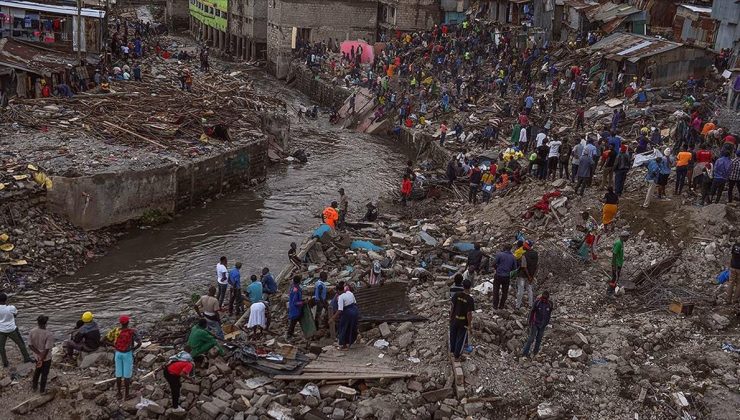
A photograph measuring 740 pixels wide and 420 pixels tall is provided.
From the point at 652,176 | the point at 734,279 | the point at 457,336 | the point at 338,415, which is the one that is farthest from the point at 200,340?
the point at 652,176

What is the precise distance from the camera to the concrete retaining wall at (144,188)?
784 inches

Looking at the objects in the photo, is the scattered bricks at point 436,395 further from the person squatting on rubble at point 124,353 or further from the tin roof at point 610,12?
the tin roof at point 610,12

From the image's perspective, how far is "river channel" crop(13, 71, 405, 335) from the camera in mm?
17016

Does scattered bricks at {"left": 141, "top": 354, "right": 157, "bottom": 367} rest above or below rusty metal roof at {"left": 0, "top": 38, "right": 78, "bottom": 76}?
below

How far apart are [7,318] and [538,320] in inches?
354

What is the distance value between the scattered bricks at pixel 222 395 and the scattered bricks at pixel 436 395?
3172 mm

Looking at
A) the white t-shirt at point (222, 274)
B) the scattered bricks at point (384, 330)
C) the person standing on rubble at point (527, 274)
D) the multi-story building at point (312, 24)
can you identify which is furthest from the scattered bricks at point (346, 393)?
the multi-story building at point (312, 24)

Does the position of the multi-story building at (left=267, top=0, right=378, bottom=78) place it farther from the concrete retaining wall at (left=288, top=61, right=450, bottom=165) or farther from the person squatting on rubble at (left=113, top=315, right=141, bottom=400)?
the person squatting on rubble at (left=113, top=315, right=141, bottom=400)

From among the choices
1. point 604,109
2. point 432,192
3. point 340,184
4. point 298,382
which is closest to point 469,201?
point 432,192

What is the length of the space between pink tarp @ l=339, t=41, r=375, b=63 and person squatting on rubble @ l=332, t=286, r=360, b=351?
113 ft

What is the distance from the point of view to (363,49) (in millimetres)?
45719

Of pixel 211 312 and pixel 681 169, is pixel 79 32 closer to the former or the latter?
pixel 211 312

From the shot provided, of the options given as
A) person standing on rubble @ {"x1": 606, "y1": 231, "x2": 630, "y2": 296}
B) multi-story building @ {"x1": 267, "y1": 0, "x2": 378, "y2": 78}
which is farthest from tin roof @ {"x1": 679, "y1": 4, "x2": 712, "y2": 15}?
multi-story building @ {"x1": 267, "y1": 0, "x2": 378, "y2": 78}

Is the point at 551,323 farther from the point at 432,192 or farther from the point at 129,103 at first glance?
the point at 129,103
